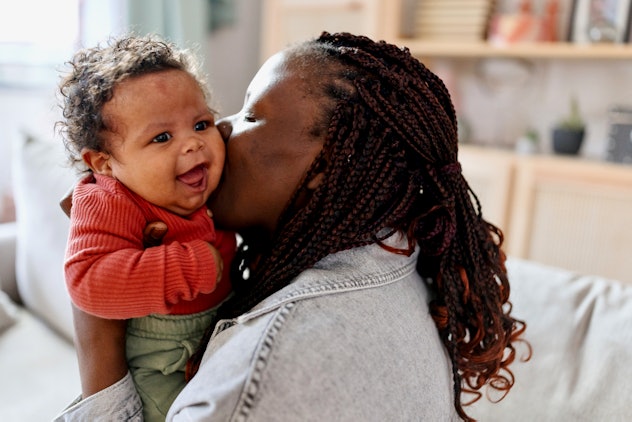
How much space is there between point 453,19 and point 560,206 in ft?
3.01

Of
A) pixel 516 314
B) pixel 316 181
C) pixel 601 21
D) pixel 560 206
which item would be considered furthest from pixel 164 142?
pixel 601 21

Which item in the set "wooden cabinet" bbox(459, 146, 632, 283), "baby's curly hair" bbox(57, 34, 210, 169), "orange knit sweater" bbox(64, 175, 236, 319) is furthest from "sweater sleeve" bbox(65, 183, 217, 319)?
"wooden cabinet" bbox(459, 146, 632, 283)

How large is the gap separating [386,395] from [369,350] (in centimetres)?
5

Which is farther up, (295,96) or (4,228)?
(295,96)

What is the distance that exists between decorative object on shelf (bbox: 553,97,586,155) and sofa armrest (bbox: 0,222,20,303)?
207 centimetres

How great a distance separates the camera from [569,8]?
2461 mm

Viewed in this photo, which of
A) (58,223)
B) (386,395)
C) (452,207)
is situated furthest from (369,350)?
(58,223)

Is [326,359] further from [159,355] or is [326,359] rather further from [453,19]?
[453,19]

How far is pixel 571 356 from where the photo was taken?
1052mm

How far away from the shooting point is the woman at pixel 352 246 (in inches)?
23.9

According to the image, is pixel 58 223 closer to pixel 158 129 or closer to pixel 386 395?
pixel 158 129

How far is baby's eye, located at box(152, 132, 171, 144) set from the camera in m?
0.82

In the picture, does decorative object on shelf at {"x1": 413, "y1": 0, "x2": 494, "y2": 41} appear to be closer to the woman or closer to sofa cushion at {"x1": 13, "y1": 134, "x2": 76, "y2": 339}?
sofa cushion at {"x1": 13, "y1": 134, "x2": 76, "y2": 339}

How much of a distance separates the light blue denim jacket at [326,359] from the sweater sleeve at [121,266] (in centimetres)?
10
